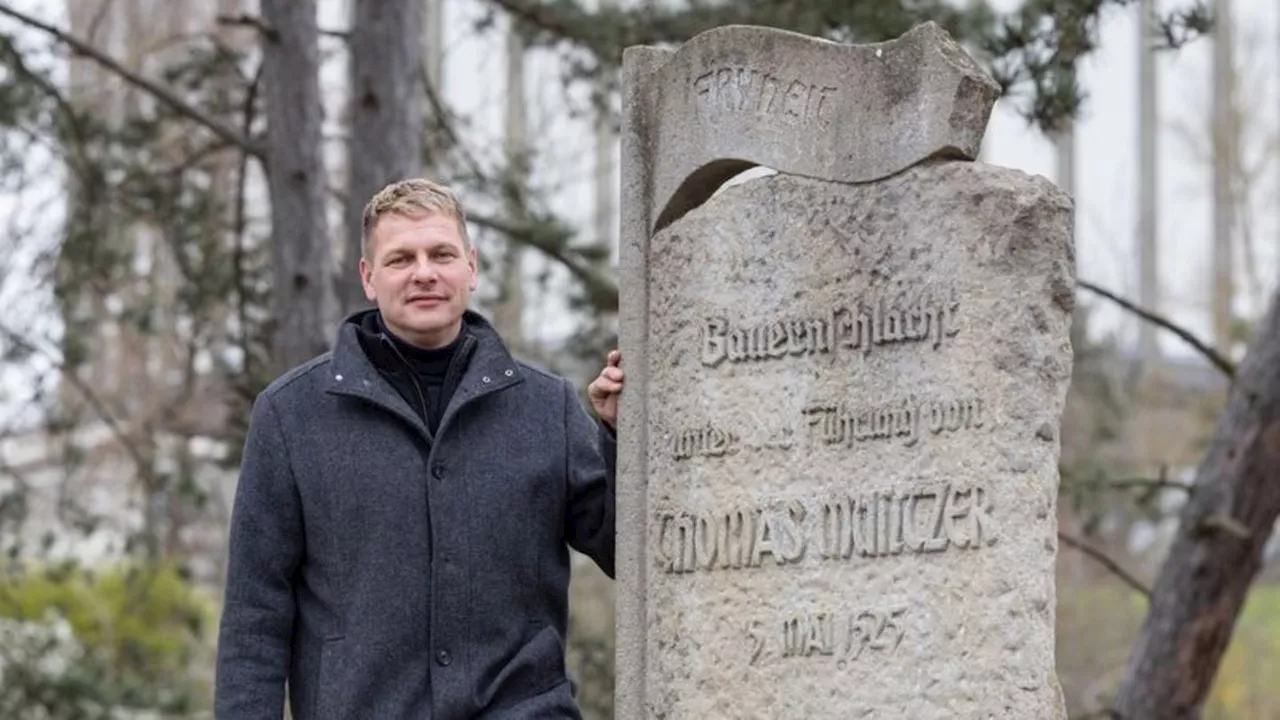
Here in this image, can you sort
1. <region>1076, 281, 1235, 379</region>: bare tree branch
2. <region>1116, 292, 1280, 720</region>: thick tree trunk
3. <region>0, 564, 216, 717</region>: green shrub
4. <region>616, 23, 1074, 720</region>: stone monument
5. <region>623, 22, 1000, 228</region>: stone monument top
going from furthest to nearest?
<region>0, 564, 216, 717</region>: green shrub < <region>1116, 292, 1280, 720</region>: thick tree trunk < <region>1076, 281, 1235, 379</region>: bare tree branch < <region>623, 22, 1000, 228</region>: stone monument top < <region>616, 23, 1074, 720</region>: stone monument

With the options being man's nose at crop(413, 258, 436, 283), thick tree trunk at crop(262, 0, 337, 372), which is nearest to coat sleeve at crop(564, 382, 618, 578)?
man's nose at crop(413, 258, 436, 283)

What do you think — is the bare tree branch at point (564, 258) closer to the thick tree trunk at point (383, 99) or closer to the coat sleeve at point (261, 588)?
the thick tree trunk at point (383, 99)

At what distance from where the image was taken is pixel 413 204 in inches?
209

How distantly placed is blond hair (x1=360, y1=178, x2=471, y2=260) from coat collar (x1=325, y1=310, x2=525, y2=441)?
0.18m

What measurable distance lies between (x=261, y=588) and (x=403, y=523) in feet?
0.99

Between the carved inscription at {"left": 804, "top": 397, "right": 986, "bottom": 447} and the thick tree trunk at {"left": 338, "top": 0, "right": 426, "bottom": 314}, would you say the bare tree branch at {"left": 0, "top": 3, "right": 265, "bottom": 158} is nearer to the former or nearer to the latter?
the thick tree trunk at {"left": 338, "top": 0, "right": 426, "bottom": 314}

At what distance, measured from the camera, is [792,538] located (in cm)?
527

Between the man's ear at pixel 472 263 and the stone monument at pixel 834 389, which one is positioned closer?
the stone monument at pixel 834 389

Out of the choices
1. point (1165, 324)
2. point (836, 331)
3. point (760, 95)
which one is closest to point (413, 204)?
point (760, 95)

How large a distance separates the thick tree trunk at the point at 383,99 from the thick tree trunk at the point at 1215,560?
120 inches

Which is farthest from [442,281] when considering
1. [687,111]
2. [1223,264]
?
[1223,264]

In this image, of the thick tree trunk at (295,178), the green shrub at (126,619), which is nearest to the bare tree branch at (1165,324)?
the thick tree trunk at (295,178)

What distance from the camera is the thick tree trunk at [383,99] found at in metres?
9.92

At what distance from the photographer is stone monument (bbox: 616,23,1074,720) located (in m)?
5.03
